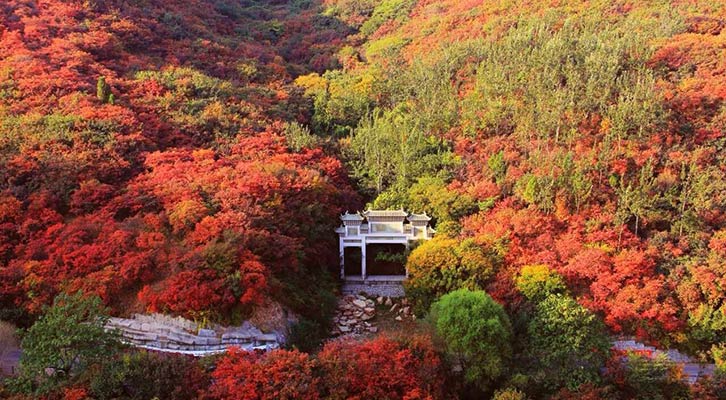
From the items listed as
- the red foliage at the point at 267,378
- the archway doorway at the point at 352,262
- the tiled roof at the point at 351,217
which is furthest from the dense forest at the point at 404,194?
the archway doorway at the point at 352,262

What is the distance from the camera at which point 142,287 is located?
19250 millimetres

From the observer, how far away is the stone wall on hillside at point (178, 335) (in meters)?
18.3

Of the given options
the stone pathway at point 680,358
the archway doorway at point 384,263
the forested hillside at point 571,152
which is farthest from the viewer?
the archway doorway at point 384,263

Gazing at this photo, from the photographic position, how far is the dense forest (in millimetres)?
17500

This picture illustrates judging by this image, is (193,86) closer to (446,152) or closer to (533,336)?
(446,152)

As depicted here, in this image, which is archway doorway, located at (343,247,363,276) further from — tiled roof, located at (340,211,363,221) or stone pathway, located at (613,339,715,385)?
stone pathway, located at (613,339,715,385)

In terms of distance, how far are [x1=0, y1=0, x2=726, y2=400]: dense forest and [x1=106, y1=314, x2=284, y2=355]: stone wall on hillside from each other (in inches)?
14.6

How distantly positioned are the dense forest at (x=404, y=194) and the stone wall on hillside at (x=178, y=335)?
0.37 metres

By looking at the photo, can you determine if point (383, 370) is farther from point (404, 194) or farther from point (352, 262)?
point (404, 194)

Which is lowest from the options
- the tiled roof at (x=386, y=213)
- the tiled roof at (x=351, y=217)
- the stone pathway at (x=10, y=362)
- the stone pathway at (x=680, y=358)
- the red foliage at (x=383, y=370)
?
the stone pathway at (x=680, y=358)

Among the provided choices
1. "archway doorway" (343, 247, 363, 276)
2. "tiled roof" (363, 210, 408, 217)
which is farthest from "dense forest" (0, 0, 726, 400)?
"tiled roof" (363, 210, 408, 217)

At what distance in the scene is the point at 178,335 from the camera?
18.3 metres

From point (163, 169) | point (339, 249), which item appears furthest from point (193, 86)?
point (339, 249)

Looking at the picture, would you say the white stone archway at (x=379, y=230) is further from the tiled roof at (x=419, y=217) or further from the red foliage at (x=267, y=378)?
the red foliage at (x=267, y=378)
